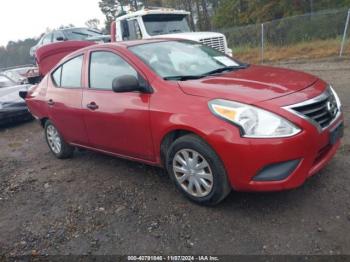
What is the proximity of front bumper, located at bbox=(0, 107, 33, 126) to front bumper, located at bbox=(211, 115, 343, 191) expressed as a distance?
6987 mm

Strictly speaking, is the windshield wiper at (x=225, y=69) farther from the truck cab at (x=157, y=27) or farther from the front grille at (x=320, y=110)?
the truck cab at (x=157, y=27)

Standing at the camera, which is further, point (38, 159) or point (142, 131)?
point (38, 159)

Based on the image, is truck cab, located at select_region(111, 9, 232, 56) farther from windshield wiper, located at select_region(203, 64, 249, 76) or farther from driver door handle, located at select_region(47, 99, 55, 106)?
windshield wiper, located at select_region(203, 64, 249, 76)

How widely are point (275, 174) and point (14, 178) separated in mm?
3835

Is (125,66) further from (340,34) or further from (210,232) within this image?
(340,34)

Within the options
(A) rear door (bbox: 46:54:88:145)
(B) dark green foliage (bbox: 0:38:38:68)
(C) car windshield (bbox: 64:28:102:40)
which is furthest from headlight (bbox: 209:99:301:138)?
(B) dark green foliage (bbox: 0:38:38:68)

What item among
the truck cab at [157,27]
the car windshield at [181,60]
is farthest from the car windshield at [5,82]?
the car windshield at [181,60]

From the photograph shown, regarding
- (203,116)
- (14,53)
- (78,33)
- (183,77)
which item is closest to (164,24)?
(78,33)

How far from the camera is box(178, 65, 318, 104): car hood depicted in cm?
305

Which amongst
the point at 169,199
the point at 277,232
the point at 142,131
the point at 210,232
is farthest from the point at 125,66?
the point at 277,232

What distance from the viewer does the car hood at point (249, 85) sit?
305 centimetres

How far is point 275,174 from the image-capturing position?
2.94 metres

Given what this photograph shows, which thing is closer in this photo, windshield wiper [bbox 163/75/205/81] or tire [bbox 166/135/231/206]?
tire [bbox 166/135/231/206]

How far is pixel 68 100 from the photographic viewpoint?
4641 mm
